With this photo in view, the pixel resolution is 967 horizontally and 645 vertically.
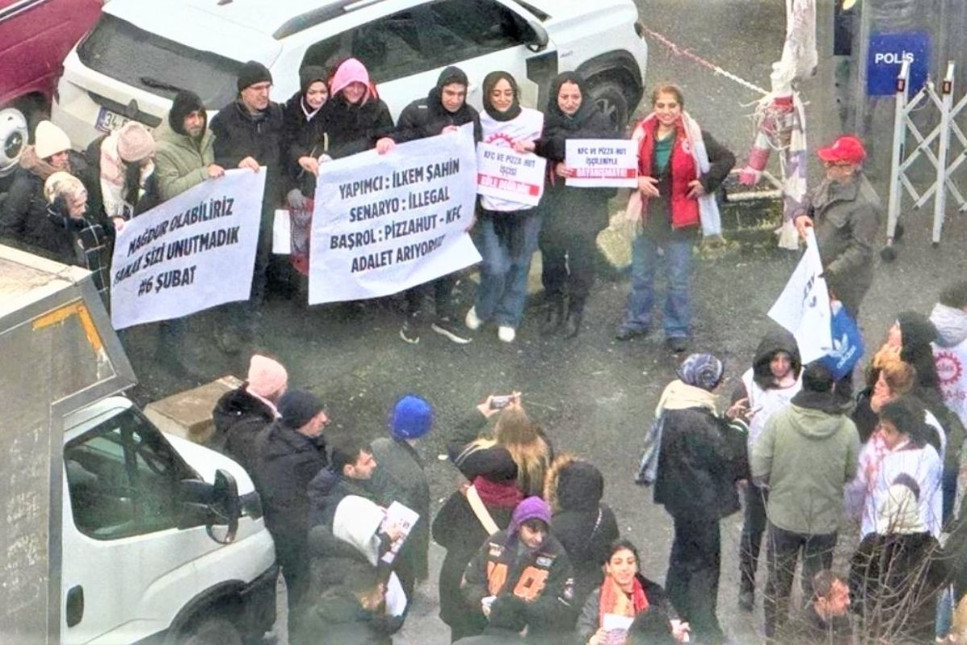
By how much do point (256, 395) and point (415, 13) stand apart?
4247 mm

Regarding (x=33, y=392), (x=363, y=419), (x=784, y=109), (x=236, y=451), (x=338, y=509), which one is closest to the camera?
(x=33, y=392)

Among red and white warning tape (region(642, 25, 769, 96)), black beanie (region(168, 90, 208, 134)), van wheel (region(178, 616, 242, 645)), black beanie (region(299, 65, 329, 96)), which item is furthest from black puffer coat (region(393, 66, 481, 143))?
red and white warning tape (region(642, 25, 769, 96))

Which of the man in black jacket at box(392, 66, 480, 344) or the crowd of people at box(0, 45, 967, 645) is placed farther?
the man in black jacket at box(392, 66, 480, 344)

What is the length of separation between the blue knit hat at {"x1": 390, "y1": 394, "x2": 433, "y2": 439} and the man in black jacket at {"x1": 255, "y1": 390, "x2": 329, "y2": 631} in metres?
0.33

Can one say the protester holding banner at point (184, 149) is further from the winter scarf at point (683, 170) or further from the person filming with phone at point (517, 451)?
the person filming with phone at point (517, 451)

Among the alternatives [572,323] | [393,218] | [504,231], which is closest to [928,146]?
[572,323]

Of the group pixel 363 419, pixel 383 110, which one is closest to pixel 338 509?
pixel 363 419

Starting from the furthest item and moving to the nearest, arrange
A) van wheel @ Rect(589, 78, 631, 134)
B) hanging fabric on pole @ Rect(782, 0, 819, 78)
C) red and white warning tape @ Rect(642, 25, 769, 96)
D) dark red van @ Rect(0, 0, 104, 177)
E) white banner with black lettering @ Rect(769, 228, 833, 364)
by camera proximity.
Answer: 1. red and white warning tape @ Rect(642, 25, 769, 96)
2. van wheel @ Rect(589, 78, 631, 134)
3. dark red van @ Rect(0, 0, 104, 177)
4. hanging fabric on pole @ Rect(782, 0, 819, 78)
5. white banner with black lettering @ Rect(769, 228, 833, 364)

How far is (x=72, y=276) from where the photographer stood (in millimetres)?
7043

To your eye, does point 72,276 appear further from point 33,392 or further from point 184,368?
point 184,368

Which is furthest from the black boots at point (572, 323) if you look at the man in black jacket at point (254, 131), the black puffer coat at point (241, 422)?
the black puffer coat at point (241, 422)

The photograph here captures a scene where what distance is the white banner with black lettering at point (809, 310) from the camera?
9.32m

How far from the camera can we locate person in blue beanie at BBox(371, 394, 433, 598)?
326 inches

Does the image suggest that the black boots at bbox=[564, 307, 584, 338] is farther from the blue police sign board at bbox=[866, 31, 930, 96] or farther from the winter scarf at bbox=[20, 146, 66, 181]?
the winter scarf at bbox=[20, 146, 66, 181]
